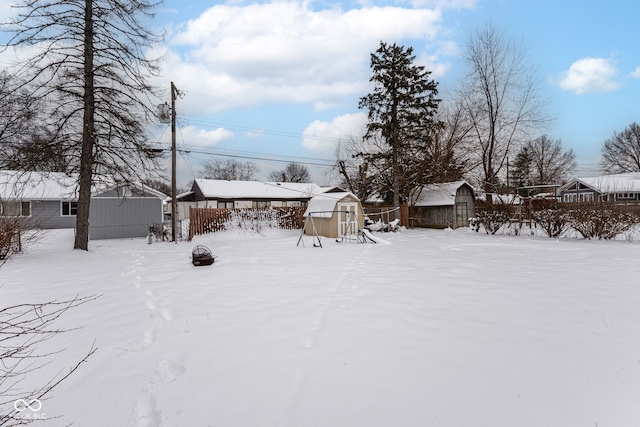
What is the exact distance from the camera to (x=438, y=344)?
136 inches

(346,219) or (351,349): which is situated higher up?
(346,219)

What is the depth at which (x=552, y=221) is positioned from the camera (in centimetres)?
1473

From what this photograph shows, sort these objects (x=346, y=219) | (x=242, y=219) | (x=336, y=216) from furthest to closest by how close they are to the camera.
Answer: (x=242, y=219)
(x=346, y=219)
(x=336, y=216)

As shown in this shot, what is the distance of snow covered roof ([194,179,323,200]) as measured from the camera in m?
29.7

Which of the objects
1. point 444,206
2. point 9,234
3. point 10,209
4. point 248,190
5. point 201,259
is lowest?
point 201,259

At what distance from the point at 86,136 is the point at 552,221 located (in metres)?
19.0

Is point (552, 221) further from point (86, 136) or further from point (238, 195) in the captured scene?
point (238, 195)

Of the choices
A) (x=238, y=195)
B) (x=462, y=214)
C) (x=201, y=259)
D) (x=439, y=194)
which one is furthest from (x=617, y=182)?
(x=201, y=259)

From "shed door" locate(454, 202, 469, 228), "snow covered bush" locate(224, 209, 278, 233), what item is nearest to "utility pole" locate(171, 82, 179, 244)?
"snow covered bush" locate(224, 209, 278, 233)

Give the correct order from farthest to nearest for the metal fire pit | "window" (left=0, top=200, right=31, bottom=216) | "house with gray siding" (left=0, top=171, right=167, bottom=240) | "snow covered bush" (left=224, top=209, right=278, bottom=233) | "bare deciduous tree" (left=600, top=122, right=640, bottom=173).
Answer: "bare deciduous tree" (left=600, top=122, right=640, bottom=173)
"house with gray siding" (left=0, top=171, right=167, bottom=240)
"snow covered bush" (left=224, top=209, right=278, bottom=233)
"window" (left=0, top=200, right=31, bottom=216)
the metal fire pit

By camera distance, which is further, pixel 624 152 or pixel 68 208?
pixel 624 152

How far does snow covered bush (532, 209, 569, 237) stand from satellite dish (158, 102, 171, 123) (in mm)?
17650

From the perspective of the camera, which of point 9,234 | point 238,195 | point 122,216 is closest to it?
point 9,234

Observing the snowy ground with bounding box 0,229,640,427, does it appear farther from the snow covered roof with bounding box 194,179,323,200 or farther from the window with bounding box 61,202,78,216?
the snow covered roof with bounding box 194,179,323,200
